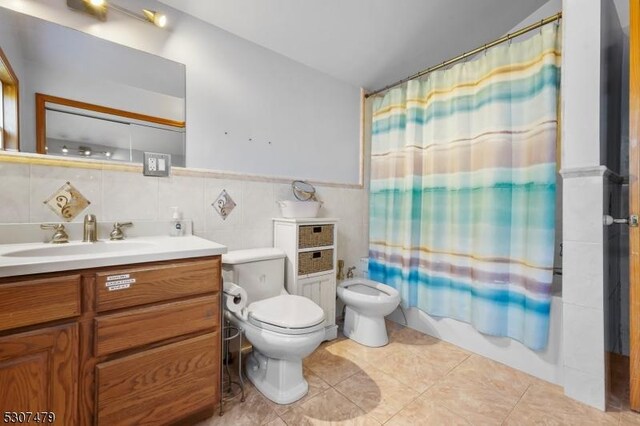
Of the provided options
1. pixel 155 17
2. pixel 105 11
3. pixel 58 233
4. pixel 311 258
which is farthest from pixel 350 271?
pixel 105 11

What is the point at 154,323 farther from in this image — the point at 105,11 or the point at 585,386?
the point at 585,386

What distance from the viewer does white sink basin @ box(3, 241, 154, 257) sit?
1.09 metres

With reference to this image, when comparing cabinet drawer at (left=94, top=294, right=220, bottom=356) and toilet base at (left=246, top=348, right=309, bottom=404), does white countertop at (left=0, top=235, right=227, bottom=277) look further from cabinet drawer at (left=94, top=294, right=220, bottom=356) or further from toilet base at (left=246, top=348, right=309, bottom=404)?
toilet base at (left=246, top=348, right=309, bottom=404)

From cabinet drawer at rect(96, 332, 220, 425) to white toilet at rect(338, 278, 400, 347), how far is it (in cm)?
105

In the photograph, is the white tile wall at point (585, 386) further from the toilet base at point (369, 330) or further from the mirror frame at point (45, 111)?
the mirror frame at point (45, 111)

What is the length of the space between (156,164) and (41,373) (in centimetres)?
105

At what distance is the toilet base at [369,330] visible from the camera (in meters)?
1.96

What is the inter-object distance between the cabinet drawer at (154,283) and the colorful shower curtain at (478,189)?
156cm

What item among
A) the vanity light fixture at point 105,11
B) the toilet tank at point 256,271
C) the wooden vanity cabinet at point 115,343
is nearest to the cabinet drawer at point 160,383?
the wooden vanity cabinet at point 115,343

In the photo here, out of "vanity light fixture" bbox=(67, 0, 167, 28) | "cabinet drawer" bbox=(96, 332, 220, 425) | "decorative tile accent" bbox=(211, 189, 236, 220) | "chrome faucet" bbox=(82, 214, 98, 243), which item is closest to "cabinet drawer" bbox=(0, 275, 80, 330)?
"cabinet drawer" bbox=(96, 332, 220, 425)

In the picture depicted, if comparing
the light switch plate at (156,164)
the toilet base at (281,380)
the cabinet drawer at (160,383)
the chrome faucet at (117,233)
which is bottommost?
the toilet base at (281,380)

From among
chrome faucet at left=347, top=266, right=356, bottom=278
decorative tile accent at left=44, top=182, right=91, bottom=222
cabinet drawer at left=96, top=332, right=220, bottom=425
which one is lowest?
cabinet drawer at left=96, top=332, right=220, bottom=425

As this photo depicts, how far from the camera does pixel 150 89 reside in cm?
157

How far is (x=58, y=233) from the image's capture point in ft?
4.11
